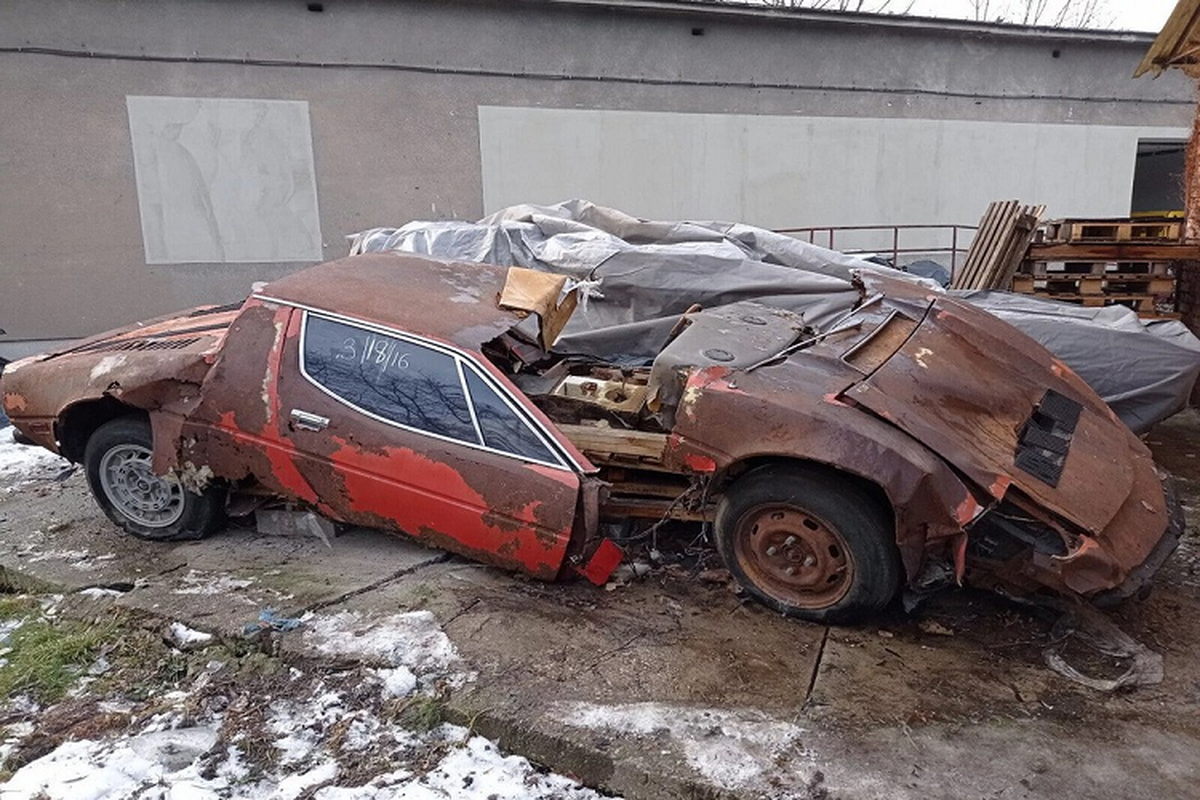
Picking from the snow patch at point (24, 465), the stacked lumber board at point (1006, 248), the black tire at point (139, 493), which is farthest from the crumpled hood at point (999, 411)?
the snow patch at point (24, 465)

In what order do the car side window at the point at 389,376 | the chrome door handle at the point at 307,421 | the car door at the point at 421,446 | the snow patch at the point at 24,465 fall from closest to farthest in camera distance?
the car door at the point at 421,446 < the car side window at the point at 389,376 < the chrome door handle at the point at 307,421 < the snow patch at the point at 24,465

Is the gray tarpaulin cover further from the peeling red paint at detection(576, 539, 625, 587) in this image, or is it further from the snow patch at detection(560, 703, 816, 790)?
the snow patch at detection(560, 703, 816, 790)

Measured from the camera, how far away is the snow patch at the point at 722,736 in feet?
8.87

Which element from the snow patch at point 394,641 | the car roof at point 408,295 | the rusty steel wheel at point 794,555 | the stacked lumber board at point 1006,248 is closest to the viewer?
the snow patch at point 394,641

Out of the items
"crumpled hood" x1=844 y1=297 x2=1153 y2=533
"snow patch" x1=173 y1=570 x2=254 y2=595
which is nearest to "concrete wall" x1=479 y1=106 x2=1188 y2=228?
"crumpled hood" x1=844 y1=297 x2=1153 y2=533

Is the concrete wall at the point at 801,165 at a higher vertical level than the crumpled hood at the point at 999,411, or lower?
higher

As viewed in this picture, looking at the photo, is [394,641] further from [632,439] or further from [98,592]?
[98,592]

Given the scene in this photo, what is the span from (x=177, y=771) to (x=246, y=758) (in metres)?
0.22

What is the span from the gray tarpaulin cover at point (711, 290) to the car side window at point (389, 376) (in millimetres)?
2236

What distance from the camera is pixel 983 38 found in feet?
43.7

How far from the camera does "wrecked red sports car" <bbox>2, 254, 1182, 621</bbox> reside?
335 centimetres

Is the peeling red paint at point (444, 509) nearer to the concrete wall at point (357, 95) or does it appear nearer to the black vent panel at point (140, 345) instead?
the black vent panel at point (140, 345)

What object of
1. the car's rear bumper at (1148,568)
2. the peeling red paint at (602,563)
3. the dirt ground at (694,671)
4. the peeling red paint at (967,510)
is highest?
the peeling red paint at (967,510)

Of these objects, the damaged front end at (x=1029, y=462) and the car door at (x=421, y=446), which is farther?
the car door at (x=421, y=446)
